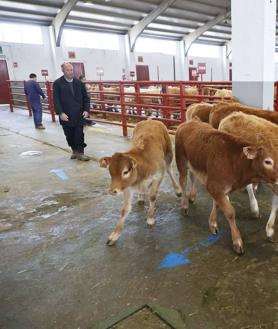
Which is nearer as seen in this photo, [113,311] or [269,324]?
[269,324]

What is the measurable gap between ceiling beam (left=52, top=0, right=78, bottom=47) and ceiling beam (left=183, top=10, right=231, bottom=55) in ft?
38.9

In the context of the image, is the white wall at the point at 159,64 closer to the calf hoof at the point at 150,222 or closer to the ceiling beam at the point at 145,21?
the ceiling beam at the point at 145,21

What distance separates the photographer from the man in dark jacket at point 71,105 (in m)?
6.12

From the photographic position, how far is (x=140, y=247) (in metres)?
3.00

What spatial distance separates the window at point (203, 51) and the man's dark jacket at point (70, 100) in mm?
27015

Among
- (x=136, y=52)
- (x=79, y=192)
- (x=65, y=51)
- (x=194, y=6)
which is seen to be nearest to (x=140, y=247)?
(x=79, y=192)

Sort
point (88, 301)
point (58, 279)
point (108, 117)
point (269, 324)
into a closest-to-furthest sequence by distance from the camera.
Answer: point (269, 324) < point (88, 301) < point (58, 279) < point (108, 117)

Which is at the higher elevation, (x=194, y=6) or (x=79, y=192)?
(x=194, y=6)

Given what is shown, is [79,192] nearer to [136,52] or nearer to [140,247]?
[140,247]

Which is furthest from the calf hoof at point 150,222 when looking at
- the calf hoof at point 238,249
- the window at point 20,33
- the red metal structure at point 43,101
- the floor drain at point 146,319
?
the window at point 20,33

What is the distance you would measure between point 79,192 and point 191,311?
2.73 metres

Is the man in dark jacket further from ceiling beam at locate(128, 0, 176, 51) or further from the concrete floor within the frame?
ceiling beam at locate(128, 0, 176, 51)

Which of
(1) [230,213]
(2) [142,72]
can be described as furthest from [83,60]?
(1) [230,213]

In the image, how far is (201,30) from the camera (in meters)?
27.0
